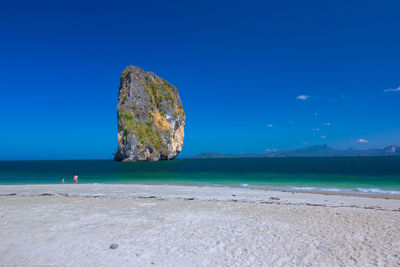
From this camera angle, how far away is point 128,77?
315ft

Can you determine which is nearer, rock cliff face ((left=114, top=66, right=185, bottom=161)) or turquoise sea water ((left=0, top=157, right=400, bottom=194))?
turquoise sea water ((left=0, top=157, right=400, bottom=194))

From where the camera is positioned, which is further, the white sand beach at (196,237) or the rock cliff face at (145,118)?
the rock cliff face at (145,118)

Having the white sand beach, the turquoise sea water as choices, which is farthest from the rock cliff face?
the white sand beach

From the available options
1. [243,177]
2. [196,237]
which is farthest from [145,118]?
[196,237]

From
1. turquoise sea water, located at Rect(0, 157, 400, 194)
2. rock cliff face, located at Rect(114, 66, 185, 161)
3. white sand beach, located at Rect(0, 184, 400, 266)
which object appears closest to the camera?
white sand beach, located at Rect(0, 184, 400, 266)

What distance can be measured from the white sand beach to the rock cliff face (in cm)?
7598

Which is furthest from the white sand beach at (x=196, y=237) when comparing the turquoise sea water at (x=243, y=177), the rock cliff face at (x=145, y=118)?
the rock cliff face at (x=145, y=118)

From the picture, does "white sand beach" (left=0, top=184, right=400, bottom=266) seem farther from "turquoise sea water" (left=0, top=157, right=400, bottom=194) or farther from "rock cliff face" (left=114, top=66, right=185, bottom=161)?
"rock cliff face" (left=114, top=66, right=185, bottom=161)

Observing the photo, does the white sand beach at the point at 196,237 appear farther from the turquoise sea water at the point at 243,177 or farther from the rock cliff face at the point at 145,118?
the rock cliff face at the point at 145,118

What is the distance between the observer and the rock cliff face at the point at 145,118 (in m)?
86.2

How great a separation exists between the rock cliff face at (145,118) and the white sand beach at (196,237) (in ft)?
249

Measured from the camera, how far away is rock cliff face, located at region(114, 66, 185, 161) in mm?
86188

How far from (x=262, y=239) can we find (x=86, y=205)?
9.92 meters

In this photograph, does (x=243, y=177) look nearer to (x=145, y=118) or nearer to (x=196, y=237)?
(x=196, y=237)
